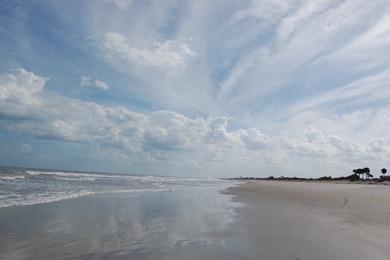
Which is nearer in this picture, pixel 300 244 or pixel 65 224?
pixel 300 244

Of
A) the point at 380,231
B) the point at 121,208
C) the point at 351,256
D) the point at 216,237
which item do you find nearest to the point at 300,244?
the point at 351,256

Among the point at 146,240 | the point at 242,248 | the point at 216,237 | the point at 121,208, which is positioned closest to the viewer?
the point at 242,248

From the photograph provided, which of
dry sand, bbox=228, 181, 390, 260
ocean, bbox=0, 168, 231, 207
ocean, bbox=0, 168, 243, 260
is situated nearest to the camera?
ocean, bbox=0, 168, 243, 260

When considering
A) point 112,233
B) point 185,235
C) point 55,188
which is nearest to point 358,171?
point 55,188

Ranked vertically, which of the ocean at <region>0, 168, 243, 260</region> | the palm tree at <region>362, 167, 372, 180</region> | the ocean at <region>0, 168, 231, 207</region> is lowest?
the ocean at <region>0, 168, 243, 260</region>

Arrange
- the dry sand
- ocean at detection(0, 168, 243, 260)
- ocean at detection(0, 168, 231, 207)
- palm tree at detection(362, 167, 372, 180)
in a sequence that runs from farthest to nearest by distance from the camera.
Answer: palm tree at detection(362, 167, 372, 180)
ocean at detection(0, 168, 231, 207)
the dry sand
ocean at detection(0, 168, 243, 260)

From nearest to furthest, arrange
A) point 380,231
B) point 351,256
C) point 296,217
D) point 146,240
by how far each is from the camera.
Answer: point 351,256 → point 146,240 → point 380,231 → point 296,217

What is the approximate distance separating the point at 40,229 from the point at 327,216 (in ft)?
31.9

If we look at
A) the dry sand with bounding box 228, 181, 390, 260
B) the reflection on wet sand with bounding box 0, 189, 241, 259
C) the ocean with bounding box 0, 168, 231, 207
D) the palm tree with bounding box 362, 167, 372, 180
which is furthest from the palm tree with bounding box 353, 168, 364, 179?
the reflection on wet sand with bounding box 0, 189, 241, 259

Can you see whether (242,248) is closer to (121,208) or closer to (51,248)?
(51,248)

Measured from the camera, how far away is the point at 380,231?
9.48m

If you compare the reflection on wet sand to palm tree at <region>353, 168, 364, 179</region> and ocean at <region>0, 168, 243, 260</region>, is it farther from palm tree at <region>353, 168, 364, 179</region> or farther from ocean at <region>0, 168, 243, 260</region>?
palm tree at <region>353, 168, 364, 179</region>

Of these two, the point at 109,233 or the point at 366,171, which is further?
the point at 366,171

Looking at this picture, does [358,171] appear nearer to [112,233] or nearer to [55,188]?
[55,188]
